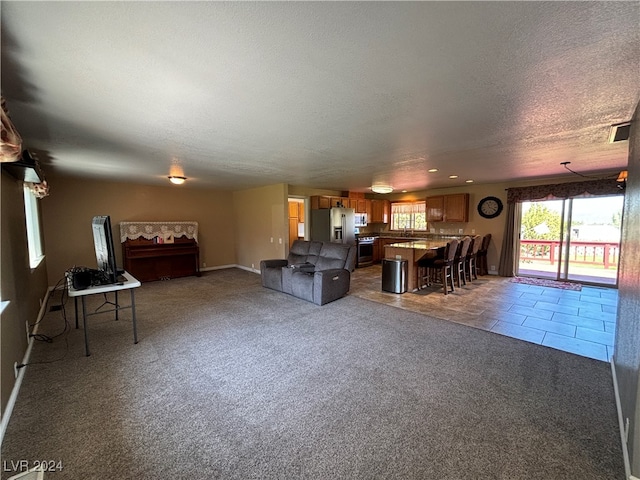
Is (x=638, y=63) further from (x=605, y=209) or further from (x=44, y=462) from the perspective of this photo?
(x=605, y=209)

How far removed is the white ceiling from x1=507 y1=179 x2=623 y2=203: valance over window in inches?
110

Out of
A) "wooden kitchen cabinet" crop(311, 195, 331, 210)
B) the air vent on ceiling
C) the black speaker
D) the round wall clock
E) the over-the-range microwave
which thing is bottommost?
the black speaker

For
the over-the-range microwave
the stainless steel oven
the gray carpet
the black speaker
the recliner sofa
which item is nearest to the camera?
the gray carpet

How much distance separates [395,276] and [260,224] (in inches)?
154

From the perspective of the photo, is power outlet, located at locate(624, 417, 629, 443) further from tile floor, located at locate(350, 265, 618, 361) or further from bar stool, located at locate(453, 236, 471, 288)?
bar stool, located at locate(453, 236, 471, 288)

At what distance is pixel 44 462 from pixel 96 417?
14.2 inches

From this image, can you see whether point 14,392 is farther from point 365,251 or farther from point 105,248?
point 365,251

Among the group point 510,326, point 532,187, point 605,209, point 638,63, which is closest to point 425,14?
point 638,63

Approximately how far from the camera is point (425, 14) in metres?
1.16

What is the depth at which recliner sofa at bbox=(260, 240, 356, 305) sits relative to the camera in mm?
4523

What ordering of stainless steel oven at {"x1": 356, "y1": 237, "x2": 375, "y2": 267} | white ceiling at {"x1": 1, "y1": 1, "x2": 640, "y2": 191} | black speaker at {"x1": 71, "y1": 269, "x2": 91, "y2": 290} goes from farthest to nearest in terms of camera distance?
stainless steel oven at {"x1": 356, "y1": 237, "x2": 375, "y2": 267}
black speaker at {"x1": 71, "y1": 269, "x2": 91, "y2": 290}
white ceiling at {"x1": 1, "y1": 1, "x2": 640, "y2": 191}

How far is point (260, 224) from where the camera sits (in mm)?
7203

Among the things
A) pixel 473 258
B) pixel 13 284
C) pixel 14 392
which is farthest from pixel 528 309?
pixel 13 284

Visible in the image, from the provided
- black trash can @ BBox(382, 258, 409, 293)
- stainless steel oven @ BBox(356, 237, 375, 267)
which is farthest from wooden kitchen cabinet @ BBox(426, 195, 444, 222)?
black trash can @ BBox(382, 258, 409, 293)
